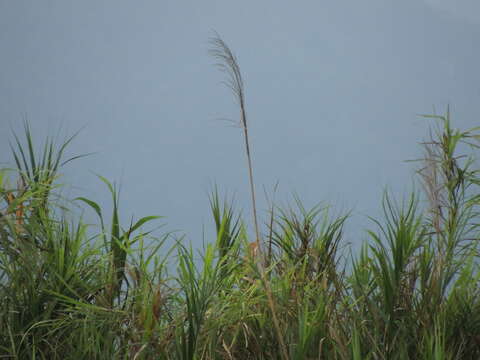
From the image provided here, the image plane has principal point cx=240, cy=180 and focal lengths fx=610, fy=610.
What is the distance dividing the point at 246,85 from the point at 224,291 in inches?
1554

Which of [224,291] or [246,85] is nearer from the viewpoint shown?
[224,291]

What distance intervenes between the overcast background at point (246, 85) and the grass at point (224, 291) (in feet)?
114

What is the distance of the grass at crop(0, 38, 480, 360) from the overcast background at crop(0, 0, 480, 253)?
34673 millimetres

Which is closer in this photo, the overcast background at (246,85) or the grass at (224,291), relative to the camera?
the grass at (224,291)

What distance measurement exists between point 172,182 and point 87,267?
3853 cm

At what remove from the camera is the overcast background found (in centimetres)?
3912

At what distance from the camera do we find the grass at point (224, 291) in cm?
150

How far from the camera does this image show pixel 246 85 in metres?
40.6

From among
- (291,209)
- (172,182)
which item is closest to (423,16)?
(172,182)

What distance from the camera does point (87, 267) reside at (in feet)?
5.62

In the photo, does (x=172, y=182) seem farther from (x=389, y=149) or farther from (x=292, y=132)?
(x=389, y=149)

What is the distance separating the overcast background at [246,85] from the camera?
128 feet

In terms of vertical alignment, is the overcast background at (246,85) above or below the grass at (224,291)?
above

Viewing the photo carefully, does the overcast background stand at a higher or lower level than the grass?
higher
